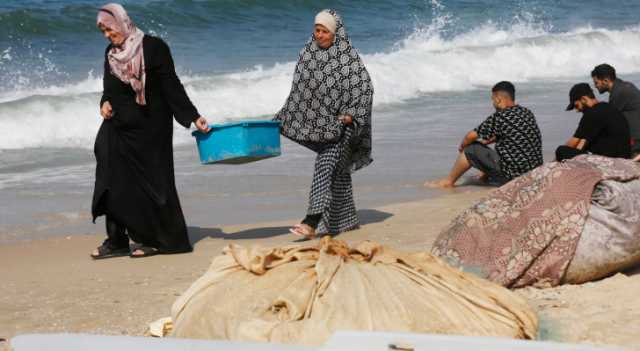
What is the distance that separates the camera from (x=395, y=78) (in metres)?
17.2

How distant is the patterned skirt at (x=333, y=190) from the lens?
7.18 metres

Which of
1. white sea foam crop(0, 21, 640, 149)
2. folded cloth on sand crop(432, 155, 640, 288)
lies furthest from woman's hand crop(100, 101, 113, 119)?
white sea foam crop(0, 21, 640, 149)

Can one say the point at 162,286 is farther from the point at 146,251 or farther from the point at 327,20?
the point at 327,20

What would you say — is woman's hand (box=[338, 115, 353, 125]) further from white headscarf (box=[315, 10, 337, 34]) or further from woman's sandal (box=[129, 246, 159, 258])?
woman's sandal (box=[129, 246, 159, 258])

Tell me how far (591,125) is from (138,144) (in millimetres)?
3053

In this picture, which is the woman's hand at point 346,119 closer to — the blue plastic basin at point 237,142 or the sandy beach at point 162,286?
the blue plastic basin at point 237,142

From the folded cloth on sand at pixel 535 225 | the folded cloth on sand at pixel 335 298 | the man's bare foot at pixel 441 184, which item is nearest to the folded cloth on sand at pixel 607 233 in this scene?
the folded cloth on sand at pixel 535 225

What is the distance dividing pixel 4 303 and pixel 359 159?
2.60m

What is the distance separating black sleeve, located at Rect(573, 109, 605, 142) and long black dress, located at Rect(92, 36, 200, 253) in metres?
2.68

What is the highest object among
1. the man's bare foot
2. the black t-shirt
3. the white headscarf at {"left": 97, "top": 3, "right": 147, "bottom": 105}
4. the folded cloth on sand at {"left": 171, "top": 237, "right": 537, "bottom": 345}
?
the white headscarf at {"left": 97, "top": 3, "right": 147, "bottom": 105}

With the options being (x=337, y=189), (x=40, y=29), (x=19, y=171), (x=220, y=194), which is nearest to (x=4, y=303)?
(x=337, y=189)

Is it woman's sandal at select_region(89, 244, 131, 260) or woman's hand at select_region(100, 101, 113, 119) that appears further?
woman's sandal at select_region(89, 244, 131, 260)

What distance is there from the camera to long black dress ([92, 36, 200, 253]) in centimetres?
671

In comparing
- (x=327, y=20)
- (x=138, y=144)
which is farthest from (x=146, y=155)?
(x=327, y=20)
